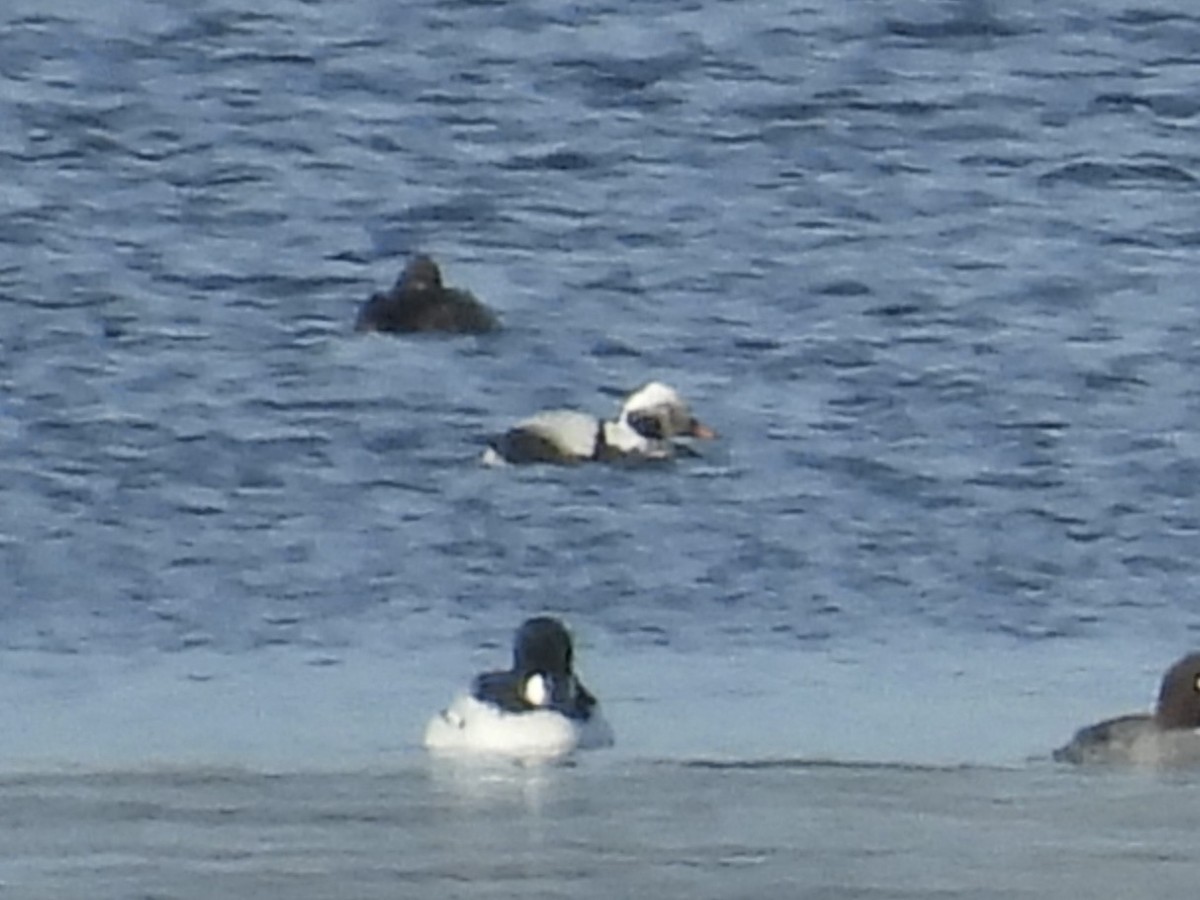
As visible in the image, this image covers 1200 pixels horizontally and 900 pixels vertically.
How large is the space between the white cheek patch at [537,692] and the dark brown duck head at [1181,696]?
146 cm

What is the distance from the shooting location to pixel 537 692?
13.1 m

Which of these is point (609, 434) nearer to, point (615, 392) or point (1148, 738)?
point (615, 392)

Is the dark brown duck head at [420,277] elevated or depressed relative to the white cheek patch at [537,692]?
elevated

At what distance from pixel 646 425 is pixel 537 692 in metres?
5.27

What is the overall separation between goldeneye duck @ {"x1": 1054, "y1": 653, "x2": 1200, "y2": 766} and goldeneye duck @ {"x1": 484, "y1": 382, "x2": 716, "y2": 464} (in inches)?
163

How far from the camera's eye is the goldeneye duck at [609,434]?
697 inches

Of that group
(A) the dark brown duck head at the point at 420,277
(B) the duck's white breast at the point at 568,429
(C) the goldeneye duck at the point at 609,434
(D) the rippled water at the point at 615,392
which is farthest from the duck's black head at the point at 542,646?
(A) the dark brown duck head at the point at 420,277

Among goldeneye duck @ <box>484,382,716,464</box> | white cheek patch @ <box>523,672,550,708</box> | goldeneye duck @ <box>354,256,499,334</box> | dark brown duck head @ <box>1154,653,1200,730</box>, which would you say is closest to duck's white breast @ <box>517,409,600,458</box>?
goldeneye duck @ <box>484,382,716,464</box>

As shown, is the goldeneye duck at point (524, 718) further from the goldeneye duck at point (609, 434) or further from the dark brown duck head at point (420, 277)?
the dark brown duck head at point (420, 277)

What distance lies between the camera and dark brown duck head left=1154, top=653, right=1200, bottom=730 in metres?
12.9

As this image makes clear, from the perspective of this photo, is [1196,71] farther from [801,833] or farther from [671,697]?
[801,833]

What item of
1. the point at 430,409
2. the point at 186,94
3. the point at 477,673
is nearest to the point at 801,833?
the point at 477,673

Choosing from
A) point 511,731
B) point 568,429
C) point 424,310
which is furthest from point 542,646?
point 424,310

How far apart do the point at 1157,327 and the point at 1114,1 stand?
768cm
